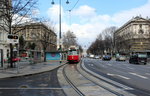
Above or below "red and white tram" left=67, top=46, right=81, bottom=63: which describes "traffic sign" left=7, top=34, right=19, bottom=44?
above

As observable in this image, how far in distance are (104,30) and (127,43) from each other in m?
18.2

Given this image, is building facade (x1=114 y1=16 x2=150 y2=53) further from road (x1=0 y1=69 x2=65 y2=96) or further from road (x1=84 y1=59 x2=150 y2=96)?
road (x1=0 y1=69 x2=65 y2=96)

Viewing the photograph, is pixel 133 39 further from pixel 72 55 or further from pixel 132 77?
pixel 132 77

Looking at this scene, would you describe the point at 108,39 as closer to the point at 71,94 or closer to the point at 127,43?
the point at 127,43

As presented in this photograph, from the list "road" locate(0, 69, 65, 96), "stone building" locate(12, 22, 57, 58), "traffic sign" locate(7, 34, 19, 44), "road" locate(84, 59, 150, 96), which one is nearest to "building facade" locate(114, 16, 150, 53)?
"stone building" locate(12, 22, 57, 58)

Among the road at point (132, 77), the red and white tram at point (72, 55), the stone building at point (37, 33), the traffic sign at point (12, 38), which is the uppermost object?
the stone building at point (37, 33)

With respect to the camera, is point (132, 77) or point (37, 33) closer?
point (132, 77)

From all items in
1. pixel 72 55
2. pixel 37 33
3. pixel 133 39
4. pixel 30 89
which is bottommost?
pixel 30 89

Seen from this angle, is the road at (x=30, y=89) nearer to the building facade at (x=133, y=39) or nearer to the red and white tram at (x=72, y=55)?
the red and white tram at (x=72, y=55)

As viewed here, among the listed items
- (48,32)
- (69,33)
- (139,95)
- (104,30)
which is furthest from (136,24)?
(139,95)

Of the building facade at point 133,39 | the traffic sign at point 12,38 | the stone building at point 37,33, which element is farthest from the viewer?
the building facade at point 133,39

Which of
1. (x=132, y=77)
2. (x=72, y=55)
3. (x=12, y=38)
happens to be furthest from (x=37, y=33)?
(x=132, y=77)

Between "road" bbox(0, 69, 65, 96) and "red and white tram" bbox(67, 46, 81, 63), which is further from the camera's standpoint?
"red and white tram" bbox(67, 46, 81, 63)

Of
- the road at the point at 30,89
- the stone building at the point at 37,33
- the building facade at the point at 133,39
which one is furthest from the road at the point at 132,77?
the building facade at the point at 133,39
